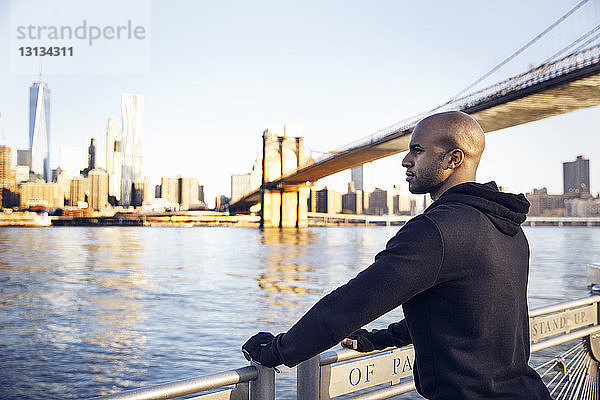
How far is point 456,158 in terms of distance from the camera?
1.21 metres

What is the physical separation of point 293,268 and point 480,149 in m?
22.3

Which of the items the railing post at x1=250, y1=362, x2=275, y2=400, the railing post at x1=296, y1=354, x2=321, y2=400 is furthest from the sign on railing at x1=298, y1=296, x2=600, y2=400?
the railing post at x1=250, y1=362, x2=275, y2=400

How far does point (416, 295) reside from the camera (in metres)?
1.12

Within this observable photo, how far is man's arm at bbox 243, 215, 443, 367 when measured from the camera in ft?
3.33

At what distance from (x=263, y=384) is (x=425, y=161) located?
629mm

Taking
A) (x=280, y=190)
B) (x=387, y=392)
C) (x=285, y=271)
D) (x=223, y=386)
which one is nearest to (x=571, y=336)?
(x=387, y=392)

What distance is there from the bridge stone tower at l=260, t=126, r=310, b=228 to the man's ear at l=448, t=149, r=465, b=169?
45203 mm

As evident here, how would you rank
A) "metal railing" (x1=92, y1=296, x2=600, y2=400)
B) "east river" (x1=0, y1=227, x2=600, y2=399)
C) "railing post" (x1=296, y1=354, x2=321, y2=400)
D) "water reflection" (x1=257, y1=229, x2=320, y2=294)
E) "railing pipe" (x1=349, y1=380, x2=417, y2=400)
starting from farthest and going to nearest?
"water reflection" (x1=257, y1=229, x2=320, y2=294) < "east river" (x1=0, y1=227, x2=600, y2=399) < "railing pipe" (x1=349, y1=380, x2=417, y2=400) < "railing post" (x1=296, y1=354, x2=321, y2=400) < "metal railing" (x1=92, y1=296, x2=600, y2=400)

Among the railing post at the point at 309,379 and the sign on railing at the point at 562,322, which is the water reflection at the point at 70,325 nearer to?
the sign on railing at the point at 562,322

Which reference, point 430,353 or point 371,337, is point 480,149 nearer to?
point 430,353

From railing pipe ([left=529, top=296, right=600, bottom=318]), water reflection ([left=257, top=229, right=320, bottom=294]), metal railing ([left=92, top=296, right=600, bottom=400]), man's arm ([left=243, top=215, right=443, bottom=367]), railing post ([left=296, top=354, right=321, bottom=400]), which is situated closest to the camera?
man's arm ([left=243, top=215, right=443, bottom=367])

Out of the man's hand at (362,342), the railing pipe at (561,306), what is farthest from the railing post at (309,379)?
the railing pipe at (561,306)

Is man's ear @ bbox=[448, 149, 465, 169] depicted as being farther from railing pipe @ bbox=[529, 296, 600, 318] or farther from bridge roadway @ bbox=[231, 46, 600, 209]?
bridge roadway @ bbox=[231, 46, 600, 209]

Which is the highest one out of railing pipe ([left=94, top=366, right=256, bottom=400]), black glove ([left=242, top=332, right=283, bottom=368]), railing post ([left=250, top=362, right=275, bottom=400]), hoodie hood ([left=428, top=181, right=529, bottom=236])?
hoodie hood ([left=428, top=181, right=529, bottom=236])
